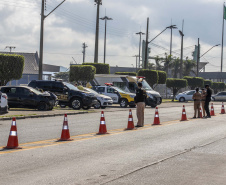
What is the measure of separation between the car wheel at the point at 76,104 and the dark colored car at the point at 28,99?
2.72 metres

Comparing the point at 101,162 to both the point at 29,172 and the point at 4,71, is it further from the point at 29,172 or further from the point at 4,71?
the point at 4,71

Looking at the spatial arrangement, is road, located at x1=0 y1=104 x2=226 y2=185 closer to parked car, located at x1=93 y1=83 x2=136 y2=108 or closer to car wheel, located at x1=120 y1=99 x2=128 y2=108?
car wheel, located at x1=120 y1=99 x2=128 y2=108

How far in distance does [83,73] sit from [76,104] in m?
15.1

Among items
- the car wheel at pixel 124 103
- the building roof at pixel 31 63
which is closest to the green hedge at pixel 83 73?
the car wheel at pixel 124 103

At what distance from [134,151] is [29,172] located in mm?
3759

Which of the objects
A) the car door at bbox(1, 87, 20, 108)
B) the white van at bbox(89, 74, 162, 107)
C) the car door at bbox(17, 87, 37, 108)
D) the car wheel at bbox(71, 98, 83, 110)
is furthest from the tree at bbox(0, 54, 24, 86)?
the white van at bbox(89, 74, 162, 107)

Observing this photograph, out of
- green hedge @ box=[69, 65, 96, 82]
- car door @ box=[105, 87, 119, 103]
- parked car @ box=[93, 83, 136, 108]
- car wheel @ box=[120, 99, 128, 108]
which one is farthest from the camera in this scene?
green hedge @ box=[69, 65, 96, 82]

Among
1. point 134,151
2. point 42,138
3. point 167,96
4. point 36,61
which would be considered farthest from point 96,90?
point 36,61

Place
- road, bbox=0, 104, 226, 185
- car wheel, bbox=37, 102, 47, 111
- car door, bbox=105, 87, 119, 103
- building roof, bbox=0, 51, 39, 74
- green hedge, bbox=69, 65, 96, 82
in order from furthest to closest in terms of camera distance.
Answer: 1. building roof, bbox=0, 51, 39, 74
2. green hedge, bbox=69, 65, 96, 82
3. car door, bbox=105, 87, 119, 103
4. car wheel, bbox=37, 102, 47, 111
5. road, bbox=0, 104, 226, 185

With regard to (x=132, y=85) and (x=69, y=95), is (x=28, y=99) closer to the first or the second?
(x=69, y=95)

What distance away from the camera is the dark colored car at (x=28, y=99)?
95.9ft

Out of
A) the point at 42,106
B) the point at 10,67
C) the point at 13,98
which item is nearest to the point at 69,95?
the point at 42,106

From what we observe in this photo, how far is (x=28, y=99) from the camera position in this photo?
29.2 metres

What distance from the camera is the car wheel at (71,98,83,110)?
1256 inches
